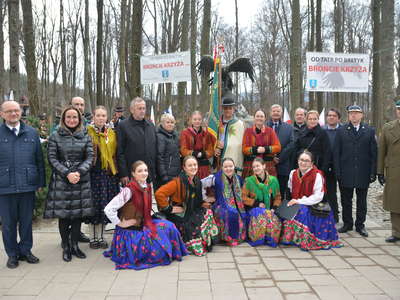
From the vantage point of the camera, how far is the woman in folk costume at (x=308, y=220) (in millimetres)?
5039

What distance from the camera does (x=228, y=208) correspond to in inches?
207

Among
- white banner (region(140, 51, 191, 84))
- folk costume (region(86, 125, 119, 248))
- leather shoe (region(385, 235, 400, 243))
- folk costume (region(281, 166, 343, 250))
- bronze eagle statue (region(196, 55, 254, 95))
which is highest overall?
A: white banner (region(140, 51, 191, 84))

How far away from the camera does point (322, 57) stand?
30.8ft

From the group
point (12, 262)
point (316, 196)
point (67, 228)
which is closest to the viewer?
point (12, 262)

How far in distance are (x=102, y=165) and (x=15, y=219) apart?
1.17 metres

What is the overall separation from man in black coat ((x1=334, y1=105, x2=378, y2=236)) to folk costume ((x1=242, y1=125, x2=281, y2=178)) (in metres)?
0.94

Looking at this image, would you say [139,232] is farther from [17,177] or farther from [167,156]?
[17,177]

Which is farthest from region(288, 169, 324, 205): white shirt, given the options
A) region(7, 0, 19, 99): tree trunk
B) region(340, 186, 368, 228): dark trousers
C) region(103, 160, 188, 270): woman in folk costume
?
region(7, 0, 19, 99): tree trunk

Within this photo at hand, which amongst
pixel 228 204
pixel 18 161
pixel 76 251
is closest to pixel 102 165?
pixel 18 161

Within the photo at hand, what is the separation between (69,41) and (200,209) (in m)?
25.5

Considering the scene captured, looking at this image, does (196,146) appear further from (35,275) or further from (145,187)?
(35,275)

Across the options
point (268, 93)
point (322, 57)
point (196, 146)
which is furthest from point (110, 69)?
point (196, 146)

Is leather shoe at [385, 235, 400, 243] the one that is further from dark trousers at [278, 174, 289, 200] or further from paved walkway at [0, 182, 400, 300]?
dark trousers at [278, 174, 289, 200]

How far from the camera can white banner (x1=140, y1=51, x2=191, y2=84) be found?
10.4 m
